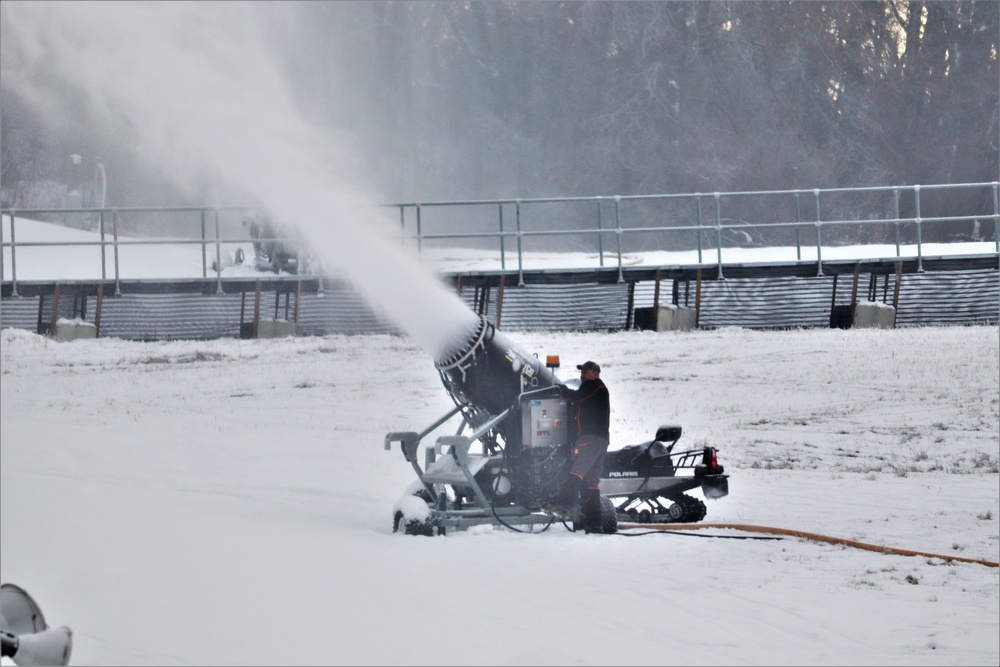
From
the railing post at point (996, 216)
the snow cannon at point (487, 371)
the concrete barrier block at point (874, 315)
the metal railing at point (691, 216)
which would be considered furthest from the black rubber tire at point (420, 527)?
the railing post at point (996, 216)

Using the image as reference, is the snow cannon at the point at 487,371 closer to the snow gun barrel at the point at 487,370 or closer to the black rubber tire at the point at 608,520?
the snow gun barrel at the point at 487,370

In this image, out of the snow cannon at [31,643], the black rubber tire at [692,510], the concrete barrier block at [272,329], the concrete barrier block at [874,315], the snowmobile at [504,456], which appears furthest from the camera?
the concrete barrier block at [874,315]

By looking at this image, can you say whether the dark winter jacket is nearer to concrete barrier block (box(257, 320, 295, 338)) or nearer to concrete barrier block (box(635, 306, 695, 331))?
concrete barrier block (box(635, 306, 695, 331))

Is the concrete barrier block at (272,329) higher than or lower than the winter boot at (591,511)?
higher

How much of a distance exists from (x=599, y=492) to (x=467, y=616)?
214 cm

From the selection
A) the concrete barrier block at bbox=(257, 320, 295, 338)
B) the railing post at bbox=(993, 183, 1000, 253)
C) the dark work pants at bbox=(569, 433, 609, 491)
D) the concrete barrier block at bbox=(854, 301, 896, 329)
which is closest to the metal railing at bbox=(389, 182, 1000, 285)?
the railing post at bbox=(993, 183, 1000, 253)

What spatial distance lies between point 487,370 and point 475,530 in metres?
1.04

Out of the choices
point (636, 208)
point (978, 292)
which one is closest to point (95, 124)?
point (636, 208)

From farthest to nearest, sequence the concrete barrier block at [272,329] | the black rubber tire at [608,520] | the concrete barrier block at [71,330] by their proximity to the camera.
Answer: the concrete barrier block at [272,329], the concrete barrier block at [71,330], the black rubber tire at [608,520]

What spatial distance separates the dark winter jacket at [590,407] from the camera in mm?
7547

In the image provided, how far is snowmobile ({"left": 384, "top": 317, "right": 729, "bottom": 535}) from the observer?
757cm

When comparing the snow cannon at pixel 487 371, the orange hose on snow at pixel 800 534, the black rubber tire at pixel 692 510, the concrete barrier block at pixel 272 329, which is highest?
the concrete barrier block at pixel 272 329

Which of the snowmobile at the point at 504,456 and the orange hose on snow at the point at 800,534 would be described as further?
the snowmobile at the point at 504,456

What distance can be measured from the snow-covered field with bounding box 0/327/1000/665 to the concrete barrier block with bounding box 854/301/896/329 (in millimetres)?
549
